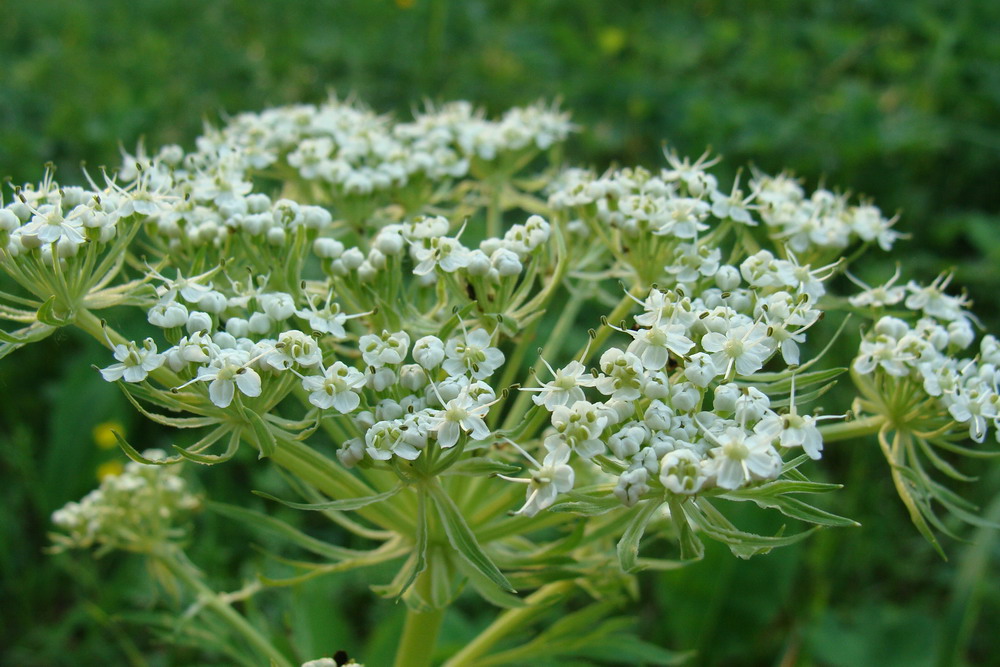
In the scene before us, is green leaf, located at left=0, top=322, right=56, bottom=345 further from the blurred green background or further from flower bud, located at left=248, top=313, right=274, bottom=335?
the blurred green background

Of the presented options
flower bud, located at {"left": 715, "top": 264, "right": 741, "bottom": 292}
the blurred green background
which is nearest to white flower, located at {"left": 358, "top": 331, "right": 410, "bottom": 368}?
flower bud, located at {"left": 715, "top": 264, "right": 741, "bottom": 292}

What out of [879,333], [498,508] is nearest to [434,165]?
[498,508]

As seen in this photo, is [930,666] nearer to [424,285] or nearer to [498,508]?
[498,508]

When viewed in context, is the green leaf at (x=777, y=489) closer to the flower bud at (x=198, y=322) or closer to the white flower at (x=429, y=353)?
the white flower at (x=429, y=353)

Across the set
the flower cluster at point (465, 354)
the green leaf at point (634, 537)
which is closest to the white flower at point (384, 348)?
the flower cluster at point (465, 354)

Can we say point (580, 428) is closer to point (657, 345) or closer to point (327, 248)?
point (657, 345)

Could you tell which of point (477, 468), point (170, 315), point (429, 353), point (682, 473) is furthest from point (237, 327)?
point (682, 473)
